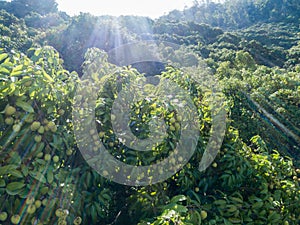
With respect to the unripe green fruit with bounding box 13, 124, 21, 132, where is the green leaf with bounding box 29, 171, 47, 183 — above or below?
below

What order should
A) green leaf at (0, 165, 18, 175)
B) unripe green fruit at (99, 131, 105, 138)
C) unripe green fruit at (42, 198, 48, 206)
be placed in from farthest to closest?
unripe green fruit at (99, 131, 105, 138)
unripe green fruit at (42, 198, 48, 206)
green leaf at (0, 165, 18, 175)

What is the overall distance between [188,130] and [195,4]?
4108 centimetres

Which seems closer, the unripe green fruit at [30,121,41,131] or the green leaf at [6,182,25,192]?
the green leaf at [6,182,25,192]

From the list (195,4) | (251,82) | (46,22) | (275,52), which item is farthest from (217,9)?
(251,82)

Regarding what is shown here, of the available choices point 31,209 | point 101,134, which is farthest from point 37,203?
point 101,134

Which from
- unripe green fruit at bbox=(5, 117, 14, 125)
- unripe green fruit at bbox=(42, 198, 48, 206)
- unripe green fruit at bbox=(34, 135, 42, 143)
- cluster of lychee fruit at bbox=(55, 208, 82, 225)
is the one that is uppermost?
unripe green fruit at bbox=(5, 117, 14, 125)

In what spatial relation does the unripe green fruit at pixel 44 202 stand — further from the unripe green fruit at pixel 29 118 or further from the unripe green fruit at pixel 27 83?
the unripe green fruit at pixel 27 83

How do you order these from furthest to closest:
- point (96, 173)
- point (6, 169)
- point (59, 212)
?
1. point (96, 173)
2. point (59, 212)
3. point (6, 169)

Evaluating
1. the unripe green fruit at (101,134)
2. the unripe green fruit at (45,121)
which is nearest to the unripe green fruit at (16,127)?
the unripe green fruit at (45,121)

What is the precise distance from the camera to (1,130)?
1152mm

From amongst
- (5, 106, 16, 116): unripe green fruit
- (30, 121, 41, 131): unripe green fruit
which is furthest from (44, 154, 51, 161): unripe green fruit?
(5, 106, 16, 116): unripe green fruit

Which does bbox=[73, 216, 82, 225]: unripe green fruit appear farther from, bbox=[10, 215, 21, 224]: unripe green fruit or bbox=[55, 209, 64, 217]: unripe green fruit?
bbox=[10, 215, 21, 224]: unripe green fruit

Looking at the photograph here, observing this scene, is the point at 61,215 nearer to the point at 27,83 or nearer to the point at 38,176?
the point at 38,176

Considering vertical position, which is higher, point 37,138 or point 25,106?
point 25,106
